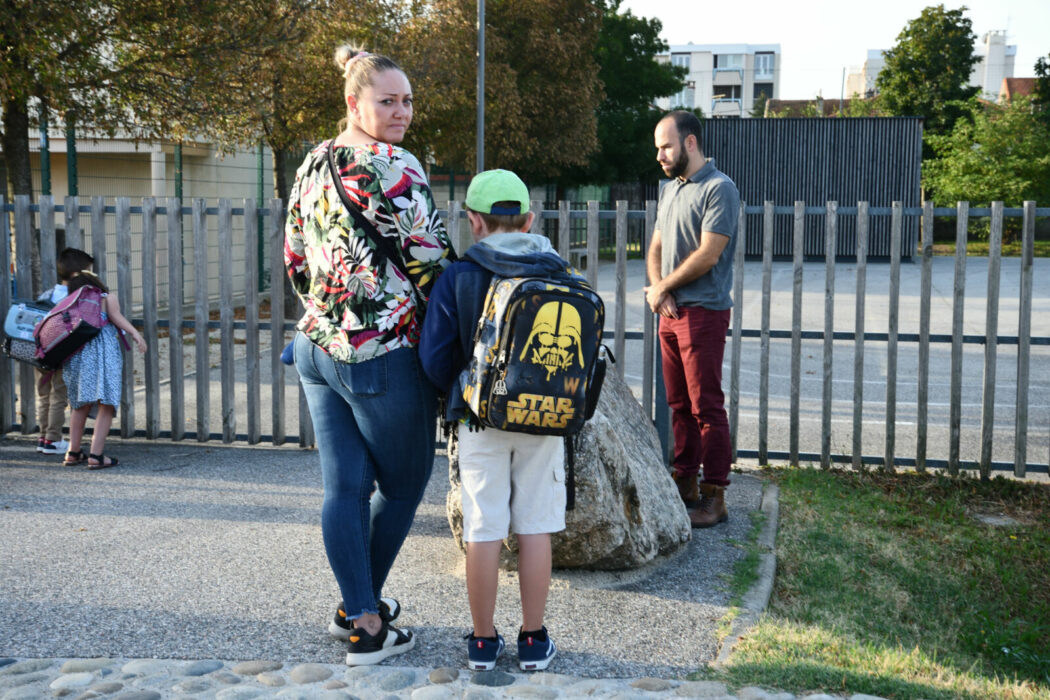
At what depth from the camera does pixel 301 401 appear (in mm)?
7586

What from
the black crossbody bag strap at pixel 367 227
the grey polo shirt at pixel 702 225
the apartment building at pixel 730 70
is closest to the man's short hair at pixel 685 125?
the grey polo shirt at pixel 702 225

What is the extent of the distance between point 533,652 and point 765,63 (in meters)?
118

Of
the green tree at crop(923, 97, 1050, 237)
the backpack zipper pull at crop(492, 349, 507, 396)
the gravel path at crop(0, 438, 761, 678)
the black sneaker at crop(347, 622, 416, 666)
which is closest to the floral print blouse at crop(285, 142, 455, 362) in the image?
the backpack zipper pull at crop(492, 349, 507, 396)

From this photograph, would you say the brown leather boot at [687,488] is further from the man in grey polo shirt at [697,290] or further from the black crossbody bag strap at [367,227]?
the black crossbody bag strap at [367,227]

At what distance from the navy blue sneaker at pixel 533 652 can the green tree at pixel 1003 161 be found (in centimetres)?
3726

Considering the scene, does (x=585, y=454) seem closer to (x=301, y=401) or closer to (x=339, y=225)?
(x=339, y=225)

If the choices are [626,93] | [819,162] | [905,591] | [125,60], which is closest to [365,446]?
[905,591]

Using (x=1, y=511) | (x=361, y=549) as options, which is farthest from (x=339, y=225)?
(x=1, y=511)

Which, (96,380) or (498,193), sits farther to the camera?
(96,380)

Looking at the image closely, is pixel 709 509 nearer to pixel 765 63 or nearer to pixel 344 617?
pixel 344 617

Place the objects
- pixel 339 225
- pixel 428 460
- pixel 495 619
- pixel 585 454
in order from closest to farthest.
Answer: pixel 339 225, pixel 428 460, pixel 495 619, pixel 585 454

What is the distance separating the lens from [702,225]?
5.40 metres

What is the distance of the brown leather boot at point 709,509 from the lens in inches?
223

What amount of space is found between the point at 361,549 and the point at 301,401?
13.1 feet
